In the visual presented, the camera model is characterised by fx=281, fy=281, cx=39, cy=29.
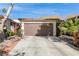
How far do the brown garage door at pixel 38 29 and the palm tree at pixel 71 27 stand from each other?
318 millimetres

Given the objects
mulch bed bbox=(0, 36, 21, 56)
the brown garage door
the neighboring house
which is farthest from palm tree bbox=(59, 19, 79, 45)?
mulch bed bbox=(0, 36, 21, 56)

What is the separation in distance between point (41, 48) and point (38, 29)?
0.72 meters

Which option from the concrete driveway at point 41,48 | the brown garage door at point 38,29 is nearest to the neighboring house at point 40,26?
the brown garage door at point 38,29

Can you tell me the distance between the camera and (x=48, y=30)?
251 inches

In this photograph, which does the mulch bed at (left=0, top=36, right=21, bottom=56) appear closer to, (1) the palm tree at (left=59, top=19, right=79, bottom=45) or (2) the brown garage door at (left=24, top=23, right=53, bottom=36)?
(2) the brown garage door at (left=24, top=23, right=53, bottom=36)

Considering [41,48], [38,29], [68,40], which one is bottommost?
[41,48]

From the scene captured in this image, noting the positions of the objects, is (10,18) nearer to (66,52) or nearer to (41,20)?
(41,20)

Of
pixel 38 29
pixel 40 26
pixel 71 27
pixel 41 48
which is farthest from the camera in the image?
pixel 38 29

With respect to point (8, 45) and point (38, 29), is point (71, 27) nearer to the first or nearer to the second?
point (38, 29)

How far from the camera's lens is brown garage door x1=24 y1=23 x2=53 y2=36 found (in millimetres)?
6250

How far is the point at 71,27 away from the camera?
237 inches

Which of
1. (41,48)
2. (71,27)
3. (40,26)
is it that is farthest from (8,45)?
(71,27)

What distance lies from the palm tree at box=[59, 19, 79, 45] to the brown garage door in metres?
0.32

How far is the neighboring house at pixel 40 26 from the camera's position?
19.9ft
